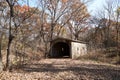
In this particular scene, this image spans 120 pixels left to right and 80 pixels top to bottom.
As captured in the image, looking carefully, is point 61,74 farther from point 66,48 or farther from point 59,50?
A: point 66,48

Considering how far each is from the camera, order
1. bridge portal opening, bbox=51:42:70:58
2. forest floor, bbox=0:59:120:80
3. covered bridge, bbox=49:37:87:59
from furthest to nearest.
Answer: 1. bridge portal opening, bbox=51:42:70:58
2. covered bridge, bbox=49:37:87:59
3. forest floor, bbox=0:59:120:80

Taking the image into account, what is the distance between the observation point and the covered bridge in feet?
84.1

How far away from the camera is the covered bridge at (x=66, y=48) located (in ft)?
84.1

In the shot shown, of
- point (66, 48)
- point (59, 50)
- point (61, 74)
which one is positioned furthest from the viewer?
point (66, 48)

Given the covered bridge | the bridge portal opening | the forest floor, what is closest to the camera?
the forest floor

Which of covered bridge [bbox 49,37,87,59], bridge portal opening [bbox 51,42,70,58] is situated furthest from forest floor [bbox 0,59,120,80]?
bridge portal opening [bbox 51,42,70,58]

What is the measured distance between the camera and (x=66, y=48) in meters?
34.2

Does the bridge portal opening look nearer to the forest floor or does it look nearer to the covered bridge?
the covered bridge

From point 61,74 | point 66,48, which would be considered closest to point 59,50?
point 66,48

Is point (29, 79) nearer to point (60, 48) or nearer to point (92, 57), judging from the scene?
point (92, 57)

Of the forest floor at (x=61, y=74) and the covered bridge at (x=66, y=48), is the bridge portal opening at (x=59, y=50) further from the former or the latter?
the forest floor at (x=61, y=74)

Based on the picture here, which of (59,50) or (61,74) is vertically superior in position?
(59,50)

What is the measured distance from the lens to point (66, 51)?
34.1 meters

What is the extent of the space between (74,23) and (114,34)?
10.2 m
